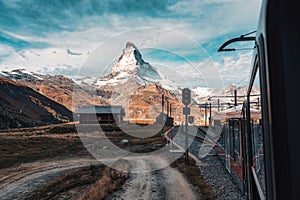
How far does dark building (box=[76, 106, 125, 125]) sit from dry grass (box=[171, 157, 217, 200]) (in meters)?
33.7

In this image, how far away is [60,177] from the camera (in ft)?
34.4

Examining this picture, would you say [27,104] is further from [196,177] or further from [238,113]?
[238,113]

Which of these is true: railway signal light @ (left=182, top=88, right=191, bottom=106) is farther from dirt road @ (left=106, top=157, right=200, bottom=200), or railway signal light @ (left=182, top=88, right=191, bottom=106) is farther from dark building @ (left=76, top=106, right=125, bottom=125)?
dark building @ (left=76, top=106, right=125, bottom=125)

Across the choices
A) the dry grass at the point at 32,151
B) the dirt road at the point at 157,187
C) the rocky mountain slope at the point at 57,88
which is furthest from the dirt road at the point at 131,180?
the rocky mountain slope at the point at 57,88

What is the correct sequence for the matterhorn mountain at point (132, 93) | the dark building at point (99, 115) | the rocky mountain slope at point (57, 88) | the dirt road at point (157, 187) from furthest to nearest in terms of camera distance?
1. the rocky mountain slope at point (57, 88)
2. the matterhorn mountain at point (132, 93)
3. the dark building at point (99, 115)
4. the dirt road at point (157, 187)

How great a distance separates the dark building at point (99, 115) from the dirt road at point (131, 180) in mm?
32027

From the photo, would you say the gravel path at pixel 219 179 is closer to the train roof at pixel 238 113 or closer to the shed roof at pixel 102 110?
the train roof at pixel 238 113

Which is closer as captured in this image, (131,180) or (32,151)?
(131,180)

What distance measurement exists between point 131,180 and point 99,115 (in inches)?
1488

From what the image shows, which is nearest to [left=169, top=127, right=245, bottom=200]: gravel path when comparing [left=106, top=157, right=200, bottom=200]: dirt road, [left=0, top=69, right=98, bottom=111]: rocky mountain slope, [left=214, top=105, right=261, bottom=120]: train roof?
[left=106, top=157, right=200, bottom=200]: dirt road

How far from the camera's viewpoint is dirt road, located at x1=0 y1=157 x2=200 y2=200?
7.92 m

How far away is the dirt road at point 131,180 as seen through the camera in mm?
7922

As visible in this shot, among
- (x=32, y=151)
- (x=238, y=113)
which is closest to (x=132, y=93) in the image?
(x=32, y=151)

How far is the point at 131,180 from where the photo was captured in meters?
9.82
